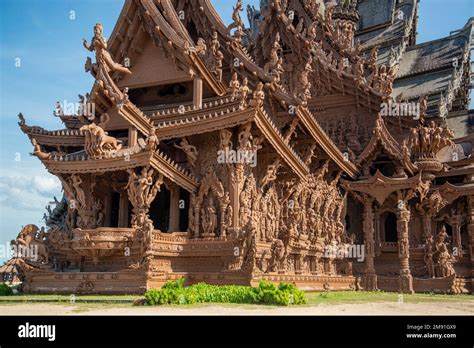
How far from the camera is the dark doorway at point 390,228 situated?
25.3 m

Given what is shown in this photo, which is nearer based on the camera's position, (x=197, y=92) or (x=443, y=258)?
(x=197, y=92)

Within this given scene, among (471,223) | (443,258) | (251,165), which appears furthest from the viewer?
(471,223)

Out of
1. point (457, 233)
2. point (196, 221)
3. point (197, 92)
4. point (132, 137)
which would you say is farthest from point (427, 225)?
point (132, 137)

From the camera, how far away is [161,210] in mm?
18375

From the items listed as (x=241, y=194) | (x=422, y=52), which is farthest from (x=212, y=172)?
(x=422, y=52)

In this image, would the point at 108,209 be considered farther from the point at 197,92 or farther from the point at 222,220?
the point at 197,92

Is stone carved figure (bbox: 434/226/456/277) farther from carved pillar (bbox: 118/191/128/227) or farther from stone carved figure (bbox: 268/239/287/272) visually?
carved pillar (bbox: 118/191/128/227)

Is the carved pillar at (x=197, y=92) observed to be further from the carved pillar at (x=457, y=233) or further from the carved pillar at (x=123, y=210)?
the carved pillar at (x=457, y=233)

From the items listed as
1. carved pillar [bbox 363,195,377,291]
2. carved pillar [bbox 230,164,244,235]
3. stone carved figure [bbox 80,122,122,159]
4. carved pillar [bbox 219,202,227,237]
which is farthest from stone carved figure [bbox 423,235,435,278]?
stone carved figure [bbox 80,122,122,159]

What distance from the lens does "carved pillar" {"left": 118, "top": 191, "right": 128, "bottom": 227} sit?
1686 centimetres

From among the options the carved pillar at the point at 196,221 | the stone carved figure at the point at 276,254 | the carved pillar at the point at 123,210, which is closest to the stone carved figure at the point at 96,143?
the carved pillar at the point at 123,210

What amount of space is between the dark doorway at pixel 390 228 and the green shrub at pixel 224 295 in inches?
582

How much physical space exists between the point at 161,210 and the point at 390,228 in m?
12.5

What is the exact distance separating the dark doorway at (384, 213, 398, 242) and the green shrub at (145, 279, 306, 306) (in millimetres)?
14785
